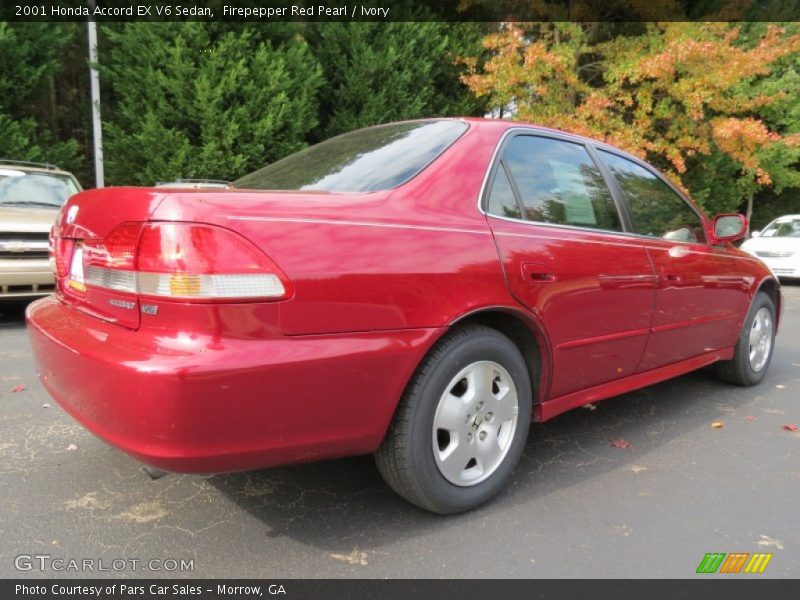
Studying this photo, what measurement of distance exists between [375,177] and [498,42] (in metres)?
11.2

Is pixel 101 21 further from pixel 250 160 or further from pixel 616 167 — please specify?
pixel 616 167

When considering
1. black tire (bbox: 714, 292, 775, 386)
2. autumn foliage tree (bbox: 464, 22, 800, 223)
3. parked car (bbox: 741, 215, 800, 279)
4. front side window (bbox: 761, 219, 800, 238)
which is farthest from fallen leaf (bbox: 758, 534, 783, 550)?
front side window (bbox: 761, 219, 800, 238)

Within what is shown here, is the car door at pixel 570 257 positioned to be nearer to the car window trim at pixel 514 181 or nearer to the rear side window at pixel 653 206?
the car window trim at pixel 514 181

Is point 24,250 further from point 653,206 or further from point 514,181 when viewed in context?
point 653,206

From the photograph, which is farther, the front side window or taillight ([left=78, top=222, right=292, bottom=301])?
the front side window

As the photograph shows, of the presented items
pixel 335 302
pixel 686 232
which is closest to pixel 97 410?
pixel 335 302

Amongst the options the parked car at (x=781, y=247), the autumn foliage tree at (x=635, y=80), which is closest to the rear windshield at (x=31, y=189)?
the autumn foliage tree at (x=635, y=80)

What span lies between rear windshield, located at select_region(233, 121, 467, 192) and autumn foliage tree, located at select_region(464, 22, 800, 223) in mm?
10021

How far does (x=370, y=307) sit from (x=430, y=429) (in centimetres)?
54

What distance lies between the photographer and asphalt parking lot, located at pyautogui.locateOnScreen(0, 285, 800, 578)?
82.5 inches

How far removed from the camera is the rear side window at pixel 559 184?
2695 millimetres

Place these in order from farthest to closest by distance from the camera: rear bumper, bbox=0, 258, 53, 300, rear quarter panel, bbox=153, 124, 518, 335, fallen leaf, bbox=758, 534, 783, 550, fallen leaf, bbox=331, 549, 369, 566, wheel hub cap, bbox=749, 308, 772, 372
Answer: rear bumper, bbox=0, 258, 53, 300 → wheel hub cap, bbox=749, 308, 772, 372 → fallen leaf, bbox=758, 534, 783, 550 → fallen leaf, bbox=331, 549, 369, 566 → rear quarter panel, bbox=153, 124, 518, 335

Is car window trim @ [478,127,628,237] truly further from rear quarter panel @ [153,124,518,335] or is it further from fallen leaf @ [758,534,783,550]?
fallen leaf @ [758,534,783,550]

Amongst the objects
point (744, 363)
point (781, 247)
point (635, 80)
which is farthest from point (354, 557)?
point (781, 247)
